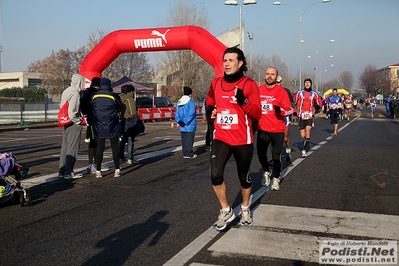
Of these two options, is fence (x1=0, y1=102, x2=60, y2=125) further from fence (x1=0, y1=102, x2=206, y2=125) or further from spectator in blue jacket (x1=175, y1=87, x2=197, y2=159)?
spectator in blue jacket (x1=175, y1=87, x2=197, y2=159)

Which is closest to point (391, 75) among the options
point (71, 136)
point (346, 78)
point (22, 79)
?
point (346, 78)

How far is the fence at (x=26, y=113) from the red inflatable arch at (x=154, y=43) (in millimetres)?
9083

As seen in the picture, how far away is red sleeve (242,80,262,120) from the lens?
5.27 meters

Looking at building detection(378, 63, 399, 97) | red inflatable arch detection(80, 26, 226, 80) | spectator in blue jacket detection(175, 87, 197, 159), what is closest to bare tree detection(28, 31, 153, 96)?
red inflatable arch detection(80, 26, 226, 80)

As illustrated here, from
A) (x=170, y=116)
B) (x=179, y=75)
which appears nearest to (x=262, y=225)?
(x=170, y=116)

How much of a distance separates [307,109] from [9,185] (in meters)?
7.69

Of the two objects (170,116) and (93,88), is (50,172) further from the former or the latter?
(170,116)

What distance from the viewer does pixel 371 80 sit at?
380 feet

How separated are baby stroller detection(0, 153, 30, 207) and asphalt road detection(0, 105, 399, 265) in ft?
0.52

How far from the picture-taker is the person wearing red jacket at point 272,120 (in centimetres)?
787

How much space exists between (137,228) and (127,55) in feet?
146

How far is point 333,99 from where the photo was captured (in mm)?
19828

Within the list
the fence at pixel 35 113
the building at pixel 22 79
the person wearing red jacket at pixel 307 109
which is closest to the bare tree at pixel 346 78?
the building at pixel 22 79

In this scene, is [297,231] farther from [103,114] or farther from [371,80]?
[371,80]
